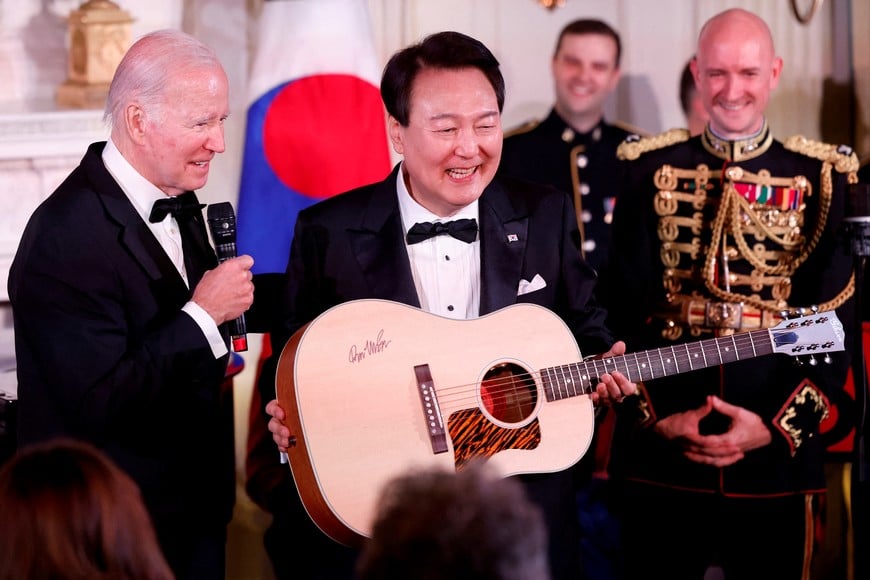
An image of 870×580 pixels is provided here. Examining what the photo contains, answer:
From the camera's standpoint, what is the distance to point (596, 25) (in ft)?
15.4

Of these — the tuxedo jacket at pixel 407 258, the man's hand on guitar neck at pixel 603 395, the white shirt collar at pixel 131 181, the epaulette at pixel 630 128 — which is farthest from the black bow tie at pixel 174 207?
the epaulette at pixel 630 128

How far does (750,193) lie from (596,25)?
152 cm

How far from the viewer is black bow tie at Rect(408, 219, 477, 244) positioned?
110 inches

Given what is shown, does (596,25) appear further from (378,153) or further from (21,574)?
(21,574)

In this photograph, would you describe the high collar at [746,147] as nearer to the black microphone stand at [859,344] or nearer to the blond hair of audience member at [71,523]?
the black microphone stand at [859,344]

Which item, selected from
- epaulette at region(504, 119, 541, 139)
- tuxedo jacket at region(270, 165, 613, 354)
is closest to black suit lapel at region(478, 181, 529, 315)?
tuxedo jacket at region(270, 165, 613, 354)

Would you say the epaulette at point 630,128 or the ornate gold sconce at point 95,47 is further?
the epaulette at point 630,128

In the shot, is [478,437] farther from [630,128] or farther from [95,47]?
[630,128]

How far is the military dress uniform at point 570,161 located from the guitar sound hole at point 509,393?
2.02 meters

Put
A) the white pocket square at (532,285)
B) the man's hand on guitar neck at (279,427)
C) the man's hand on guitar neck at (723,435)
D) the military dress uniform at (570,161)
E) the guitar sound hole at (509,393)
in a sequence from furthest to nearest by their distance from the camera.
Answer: the military dress uniform at (570,161)
the man's hand on guitar neck at (723,435)
the white pocket square at (532,285)
the guitar sound hole at (509,393)
the man's hand on guitar neck at (279,427)

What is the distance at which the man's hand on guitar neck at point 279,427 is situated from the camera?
2590 mm

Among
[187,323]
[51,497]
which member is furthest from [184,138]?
[51,497]

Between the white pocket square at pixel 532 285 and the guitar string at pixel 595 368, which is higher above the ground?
the white pocket square at pixel 532 285

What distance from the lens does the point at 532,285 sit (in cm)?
286
